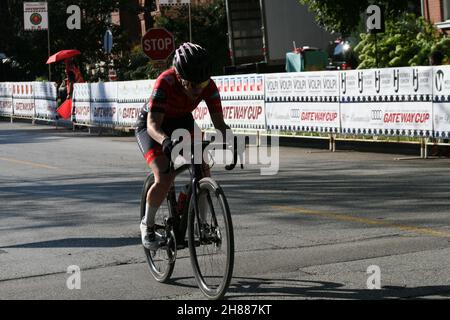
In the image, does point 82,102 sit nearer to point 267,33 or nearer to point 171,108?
point 267,33

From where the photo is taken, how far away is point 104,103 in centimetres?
2786

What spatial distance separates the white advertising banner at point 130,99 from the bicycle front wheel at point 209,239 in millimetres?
17664

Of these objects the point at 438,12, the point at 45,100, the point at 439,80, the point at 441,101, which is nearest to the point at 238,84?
the point at 439,80

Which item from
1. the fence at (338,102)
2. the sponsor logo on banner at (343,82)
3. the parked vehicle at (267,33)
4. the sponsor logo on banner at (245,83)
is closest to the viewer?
the fence at (338,102)

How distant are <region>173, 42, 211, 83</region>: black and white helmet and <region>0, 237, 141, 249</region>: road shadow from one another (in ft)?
9.37

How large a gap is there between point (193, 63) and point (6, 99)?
30.7m

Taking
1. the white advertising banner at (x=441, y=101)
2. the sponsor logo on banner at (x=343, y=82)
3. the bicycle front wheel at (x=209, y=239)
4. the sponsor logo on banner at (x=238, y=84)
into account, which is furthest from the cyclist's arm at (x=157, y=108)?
the sponsor logo on banner at (x=238, y=84)

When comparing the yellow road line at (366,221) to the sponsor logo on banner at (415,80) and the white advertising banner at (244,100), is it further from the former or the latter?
the white advertising banner at (244,100)

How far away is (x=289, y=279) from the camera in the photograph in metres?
7.87

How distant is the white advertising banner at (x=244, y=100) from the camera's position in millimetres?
21359

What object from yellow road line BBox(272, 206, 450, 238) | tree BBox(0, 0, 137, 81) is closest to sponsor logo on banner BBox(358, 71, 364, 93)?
yellow road line BBox(272, 206, 450, 238)

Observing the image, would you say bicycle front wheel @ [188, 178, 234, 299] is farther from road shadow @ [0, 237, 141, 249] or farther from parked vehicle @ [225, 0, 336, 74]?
parked vehicle @ [225, 0, 336, 74]
